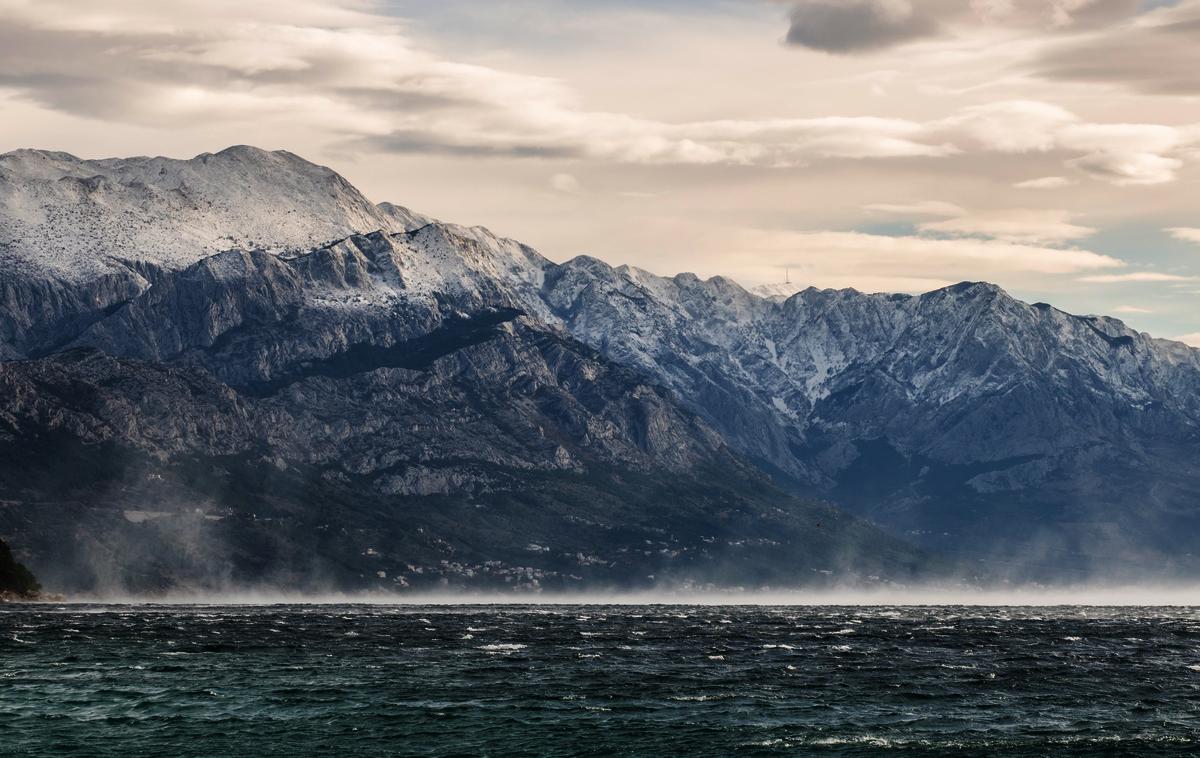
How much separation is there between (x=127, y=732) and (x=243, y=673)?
1960 inches

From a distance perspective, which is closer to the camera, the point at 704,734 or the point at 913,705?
the point at 704,734

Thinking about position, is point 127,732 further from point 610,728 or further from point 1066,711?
point 1066,711

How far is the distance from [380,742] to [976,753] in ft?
159

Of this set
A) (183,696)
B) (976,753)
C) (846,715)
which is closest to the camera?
(976,753)

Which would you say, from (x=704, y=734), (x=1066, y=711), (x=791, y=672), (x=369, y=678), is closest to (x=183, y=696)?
(x=369, y=678)

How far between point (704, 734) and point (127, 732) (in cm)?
4907

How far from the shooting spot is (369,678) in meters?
185

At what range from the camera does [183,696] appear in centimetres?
16600

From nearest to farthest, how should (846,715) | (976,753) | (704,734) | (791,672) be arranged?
(976,753), (704,734), (846,715), (791,672)

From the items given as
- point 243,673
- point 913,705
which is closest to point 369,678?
point 243,673

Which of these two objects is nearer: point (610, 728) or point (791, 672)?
point (610, 728)

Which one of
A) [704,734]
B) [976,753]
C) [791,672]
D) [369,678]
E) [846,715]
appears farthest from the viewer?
[791,672]

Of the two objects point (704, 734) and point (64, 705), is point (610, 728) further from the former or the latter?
point (64, 705)

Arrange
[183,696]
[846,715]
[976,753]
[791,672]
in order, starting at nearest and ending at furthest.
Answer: [976,753]
[846,715]
[183,696]
[791,672]
